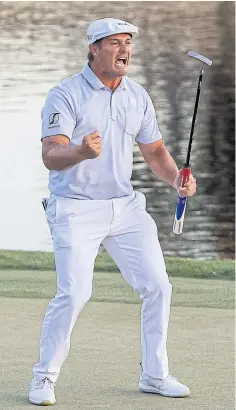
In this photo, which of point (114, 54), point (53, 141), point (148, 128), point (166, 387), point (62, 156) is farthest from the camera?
point (148, 128)

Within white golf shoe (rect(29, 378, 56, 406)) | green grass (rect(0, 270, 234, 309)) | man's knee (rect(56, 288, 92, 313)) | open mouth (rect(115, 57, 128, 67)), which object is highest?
open mouth (rect(115, 57, 128, 67))

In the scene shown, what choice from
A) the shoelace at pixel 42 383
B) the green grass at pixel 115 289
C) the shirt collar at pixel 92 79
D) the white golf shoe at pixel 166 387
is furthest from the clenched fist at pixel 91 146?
the green grass at pixel 115 289

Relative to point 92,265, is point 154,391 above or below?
below

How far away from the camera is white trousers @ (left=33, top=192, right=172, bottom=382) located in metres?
4.79

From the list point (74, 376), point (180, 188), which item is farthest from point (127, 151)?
point (74, 376)

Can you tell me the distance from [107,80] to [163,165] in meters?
0.45

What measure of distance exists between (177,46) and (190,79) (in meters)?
0.25

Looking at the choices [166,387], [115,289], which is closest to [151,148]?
[166,387]

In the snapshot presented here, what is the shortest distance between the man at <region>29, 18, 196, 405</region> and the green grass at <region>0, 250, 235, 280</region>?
3454mm

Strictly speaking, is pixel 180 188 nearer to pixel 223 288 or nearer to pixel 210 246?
pixel 223 288

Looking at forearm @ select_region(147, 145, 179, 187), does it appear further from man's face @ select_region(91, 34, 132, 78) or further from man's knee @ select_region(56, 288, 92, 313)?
man's knee @ select_region(56, 288, 92, 313)

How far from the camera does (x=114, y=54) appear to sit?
486 cm

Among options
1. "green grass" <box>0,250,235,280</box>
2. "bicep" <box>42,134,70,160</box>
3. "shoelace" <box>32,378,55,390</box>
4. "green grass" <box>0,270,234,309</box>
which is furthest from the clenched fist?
"green grass" <box>0,250,235,280</box>

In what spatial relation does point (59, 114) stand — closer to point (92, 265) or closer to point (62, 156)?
point (62, 156)
